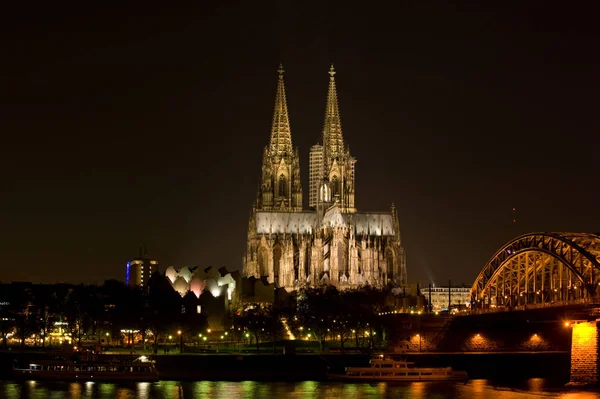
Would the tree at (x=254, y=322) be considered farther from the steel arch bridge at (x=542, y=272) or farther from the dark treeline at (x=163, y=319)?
the steel arch bridge at (x=542, y=272)

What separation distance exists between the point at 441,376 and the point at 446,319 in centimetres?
1999

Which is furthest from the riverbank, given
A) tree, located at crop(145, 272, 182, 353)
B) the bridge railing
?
tree, located at crop(145, 272, 182, 353)

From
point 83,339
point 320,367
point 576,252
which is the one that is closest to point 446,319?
point 320,367

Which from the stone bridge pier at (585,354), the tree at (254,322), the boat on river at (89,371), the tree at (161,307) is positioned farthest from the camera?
the tree at (254,322)

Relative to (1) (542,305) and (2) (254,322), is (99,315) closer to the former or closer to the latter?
(2) (254,322)

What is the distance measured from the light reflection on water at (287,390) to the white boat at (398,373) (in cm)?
183

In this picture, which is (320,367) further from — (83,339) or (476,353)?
(83,339)

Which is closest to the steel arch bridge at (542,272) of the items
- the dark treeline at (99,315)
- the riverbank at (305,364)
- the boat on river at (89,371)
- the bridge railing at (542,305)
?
the bridge railing at (542,305)

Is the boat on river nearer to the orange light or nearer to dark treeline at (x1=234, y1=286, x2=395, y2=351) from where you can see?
dark treeline at (x1=234, y1=286, x2=395, y2=351)

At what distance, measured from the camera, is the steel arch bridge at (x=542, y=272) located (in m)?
107

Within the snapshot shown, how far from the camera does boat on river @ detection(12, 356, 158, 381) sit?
118 metres

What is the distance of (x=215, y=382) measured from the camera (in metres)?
116

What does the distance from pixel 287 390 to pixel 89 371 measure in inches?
866

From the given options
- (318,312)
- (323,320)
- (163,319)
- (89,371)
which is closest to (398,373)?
(89,371)
